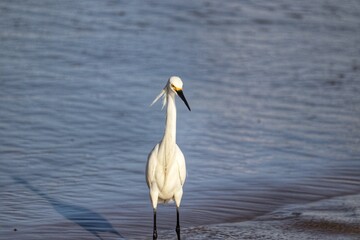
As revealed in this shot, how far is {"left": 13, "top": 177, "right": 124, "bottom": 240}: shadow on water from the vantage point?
8.44 metres

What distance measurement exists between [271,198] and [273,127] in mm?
2275

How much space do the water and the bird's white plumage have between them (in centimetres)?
51

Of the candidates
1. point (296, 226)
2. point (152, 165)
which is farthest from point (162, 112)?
point (152, 165)

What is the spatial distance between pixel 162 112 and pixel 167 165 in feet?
12.7

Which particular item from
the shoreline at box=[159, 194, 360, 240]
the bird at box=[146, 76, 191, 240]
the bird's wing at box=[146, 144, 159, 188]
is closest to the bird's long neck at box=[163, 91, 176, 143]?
the bird at box=[146, 76, 191, 240]

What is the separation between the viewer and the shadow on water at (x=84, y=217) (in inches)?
332

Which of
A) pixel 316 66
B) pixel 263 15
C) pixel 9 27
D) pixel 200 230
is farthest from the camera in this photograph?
pixel 263 15

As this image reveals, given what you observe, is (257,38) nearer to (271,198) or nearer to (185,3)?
(185,3)

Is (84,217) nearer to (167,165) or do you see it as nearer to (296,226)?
(167,165)

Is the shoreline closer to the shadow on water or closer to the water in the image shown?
the water

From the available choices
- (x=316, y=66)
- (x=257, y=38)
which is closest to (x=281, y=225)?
(x=316, y=66)

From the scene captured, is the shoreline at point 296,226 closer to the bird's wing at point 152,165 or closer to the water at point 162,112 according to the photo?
the water at point 162,112

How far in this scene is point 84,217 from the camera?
8727 mm

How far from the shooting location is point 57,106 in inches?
472
